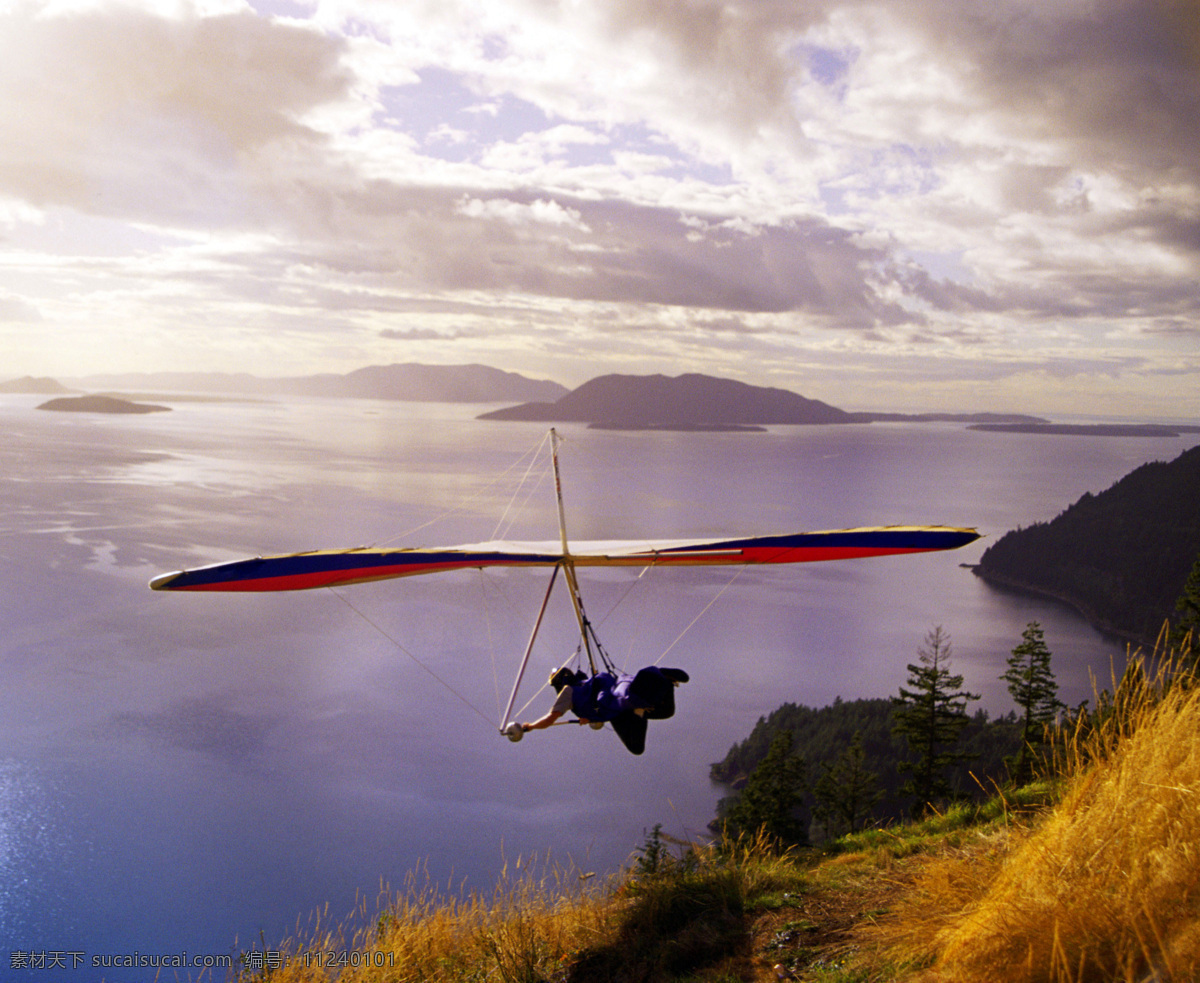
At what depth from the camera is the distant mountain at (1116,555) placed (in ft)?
268

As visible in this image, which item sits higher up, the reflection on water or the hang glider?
the hang glider

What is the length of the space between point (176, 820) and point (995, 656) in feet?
201

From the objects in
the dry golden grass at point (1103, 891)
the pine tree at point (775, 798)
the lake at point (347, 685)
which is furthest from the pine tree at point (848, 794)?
the dry golden grass at point (1103, 891)

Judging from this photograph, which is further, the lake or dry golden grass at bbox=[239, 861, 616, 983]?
the lake

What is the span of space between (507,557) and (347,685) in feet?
166

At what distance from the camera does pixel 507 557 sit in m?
6.84

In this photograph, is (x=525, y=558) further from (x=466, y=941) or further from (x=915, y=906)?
(x=915, y=906)

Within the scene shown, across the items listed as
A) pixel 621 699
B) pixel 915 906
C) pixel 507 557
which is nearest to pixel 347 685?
pixel 507 557

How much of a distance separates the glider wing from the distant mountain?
85.0 metres

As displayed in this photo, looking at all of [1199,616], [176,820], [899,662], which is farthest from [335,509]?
[1199,616]

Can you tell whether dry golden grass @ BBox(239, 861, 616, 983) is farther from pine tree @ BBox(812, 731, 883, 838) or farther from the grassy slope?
pine tree @ BBox(812, 731, 883, 838)

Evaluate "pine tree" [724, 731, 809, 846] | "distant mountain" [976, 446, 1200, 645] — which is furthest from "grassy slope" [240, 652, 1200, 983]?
"distant mountain" [976, 446, 1200, 645]

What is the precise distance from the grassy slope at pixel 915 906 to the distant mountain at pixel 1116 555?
8669 centimetres

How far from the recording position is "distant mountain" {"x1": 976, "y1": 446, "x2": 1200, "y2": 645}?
81812 mm
